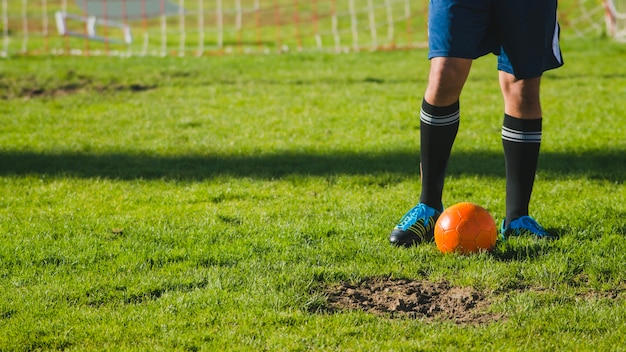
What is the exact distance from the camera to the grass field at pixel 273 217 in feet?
10.5

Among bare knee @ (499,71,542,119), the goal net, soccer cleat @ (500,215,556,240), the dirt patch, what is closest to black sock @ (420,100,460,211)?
bare knee @ (499,71,542,119)

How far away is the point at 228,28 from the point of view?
19078 millimetres

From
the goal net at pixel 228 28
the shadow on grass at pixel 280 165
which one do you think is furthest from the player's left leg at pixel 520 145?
the goal net at pixel 228 28

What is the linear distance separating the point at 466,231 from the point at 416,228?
1.03ft

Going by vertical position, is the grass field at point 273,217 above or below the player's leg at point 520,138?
below

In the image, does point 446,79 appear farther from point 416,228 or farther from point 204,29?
point 204,29

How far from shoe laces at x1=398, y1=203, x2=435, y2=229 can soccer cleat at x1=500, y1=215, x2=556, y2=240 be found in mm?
391

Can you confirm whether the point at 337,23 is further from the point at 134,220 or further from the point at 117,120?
the point at 134,220

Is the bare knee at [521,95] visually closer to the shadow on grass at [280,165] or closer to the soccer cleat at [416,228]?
the soccer cleat at [416,228]

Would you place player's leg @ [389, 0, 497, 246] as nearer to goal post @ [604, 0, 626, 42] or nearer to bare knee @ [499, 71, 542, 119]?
bare knee @ [499, 71, 542, 119]

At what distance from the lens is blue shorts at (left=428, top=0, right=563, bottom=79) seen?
3.89 metres

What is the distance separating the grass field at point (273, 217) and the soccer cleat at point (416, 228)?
3.8 inches

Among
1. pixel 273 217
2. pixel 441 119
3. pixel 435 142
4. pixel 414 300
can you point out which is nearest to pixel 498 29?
pixel 441 119

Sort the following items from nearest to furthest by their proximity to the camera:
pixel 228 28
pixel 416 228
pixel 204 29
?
pixel 416 228 < pixel 204 29 < pixel 228 28
